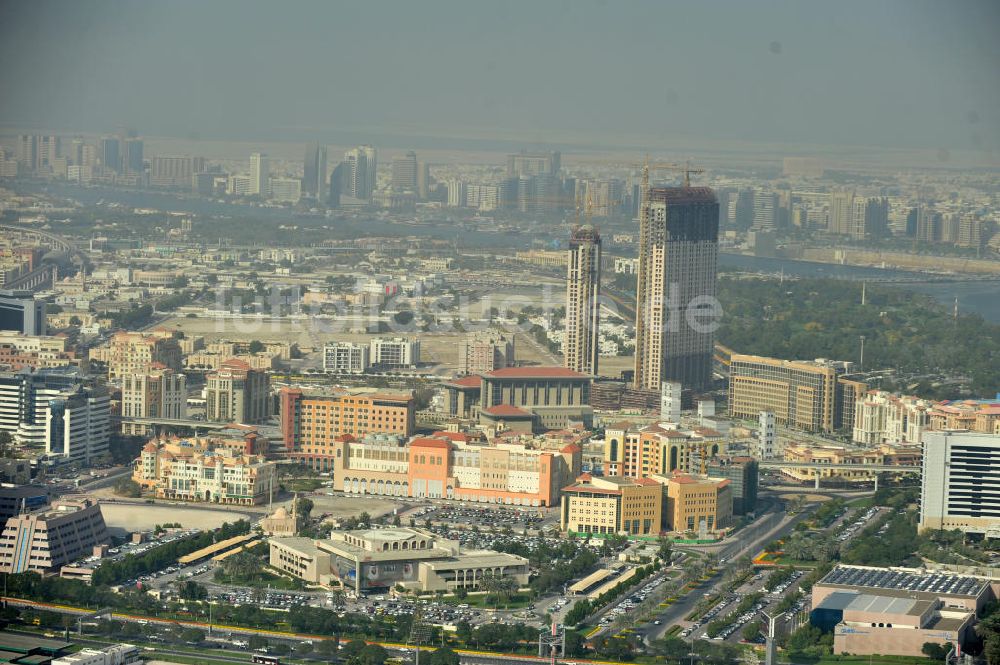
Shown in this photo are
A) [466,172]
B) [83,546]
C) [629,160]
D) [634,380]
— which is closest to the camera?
[83,546]

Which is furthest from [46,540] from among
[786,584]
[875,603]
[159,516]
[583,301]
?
[583,301]

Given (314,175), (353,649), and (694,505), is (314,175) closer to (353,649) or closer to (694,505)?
(694,505)

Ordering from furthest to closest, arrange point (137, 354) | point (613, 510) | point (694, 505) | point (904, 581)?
point (137, 354), point (694, 505), point (613, 510), point (904, 581)

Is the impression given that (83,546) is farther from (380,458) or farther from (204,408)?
(204,408)

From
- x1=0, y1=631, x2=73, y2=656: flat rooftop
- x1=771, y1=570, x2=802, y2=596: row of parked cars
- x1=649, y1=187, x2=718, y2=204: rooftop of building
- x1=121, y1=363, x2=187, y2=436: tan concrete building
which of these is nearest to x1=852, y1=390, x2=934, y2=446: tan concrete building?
x1=649, y1=187, x2=718, y2=204: rooftop of building

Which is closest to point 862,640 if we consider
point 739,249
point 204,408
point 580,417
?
point 580,417
